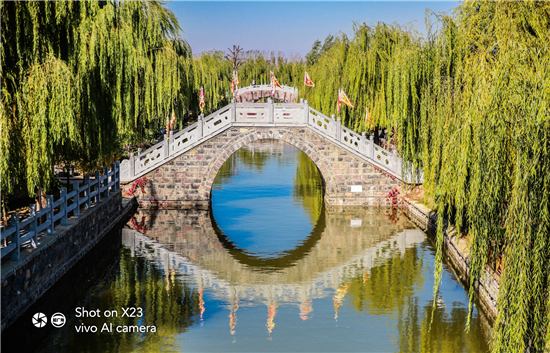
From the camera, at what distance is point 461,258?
1273 centimetres

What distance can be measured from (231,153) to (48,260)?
401 inches

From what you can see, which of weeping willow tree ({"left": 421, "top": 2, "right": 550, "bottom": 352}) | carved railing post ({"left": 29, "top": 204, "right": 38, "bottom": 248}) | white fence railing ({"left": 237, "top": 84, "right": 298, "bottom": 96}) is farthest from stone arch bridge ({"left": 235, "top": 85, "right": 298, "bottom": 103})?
carved railing post ({"left": 29, "top": 204, "right": 38, "bottom": 248})

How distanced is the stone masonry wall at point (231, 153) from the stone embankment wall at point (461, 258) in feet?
5.15

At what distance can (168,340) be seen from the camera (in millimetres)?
9234

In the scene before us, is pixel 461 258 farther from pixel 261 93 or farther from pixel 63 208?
pixel 261 93

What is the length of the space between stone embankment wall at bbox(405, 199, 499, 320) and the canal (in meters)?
0.30

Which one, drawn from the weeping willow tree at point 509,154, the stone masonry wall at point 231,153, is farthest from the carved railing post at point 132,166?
the weeping willow tree at point 509,154

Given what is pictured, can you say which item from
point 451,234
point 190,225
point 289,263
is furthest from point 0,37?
point 451,234

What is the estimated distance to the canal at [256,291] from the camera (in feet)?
30.5

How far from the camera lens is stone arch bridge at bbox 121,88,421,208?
20328 mm

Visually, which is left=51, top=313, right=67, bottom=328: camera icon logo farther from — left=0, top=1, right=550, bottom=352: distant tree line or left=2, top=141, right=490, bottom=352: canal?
left=0, top=1, right=550, bottom=352: distant tree line

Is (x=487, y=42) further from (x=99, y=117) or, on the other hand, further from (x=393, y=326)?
(x=99, y=117)

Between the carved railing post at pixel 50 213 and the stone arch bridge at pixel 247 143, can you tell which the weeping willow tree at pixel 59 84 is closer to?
the carved railing post at pixel 50 213

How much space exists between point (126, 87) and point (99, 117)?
191cm
